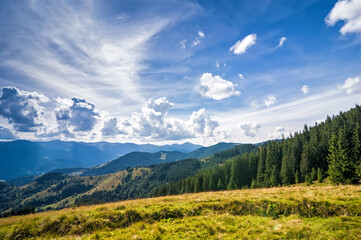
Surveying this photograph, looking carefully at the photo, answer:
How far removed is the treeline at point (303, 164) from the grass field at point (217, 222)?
5048 cm

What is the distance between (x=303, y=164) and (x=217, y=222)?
8452 cm

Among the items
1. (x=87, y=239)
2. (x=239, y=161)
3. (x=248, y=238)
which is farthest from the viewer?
(x=239, y=161)

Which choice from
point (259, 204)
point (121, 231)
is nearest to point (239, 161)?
point (259, 204)

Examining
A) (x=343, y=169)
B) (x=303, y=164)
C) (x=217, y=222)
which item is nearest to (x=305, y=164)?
(x=303, y=164)

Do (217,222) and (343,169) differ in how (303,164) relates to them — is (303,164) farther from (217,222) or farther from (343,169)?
(217,222)

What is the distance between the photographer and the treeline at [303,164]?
49.1 meters

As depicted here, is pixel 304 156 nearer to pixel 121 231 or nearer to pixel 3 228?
pixel 121 231

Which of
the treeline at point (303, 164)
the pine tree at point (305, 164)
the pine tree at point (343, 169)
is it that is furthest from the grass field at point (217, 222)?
the pine tree at point (305, 164)

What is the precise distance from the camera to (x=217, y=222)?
10281 mm

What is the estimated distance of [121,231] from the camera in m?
9.86

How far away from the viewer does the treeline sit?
49094 mm

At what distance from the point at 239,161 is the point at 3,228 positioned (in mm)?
109990

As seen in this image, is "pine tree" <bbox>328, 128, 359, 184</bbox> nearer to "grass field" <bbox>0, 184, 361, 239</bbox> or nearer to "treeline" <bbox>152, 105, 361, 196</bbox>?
"treeline" <bbox>152, 105, 361, 196</bbox>

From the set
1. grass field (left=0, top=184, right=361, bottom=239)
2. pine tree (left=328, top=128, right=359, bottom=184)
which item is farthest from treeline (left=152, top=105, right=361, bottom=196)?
grass field (left=0, top=184, right=361, bottom=239)
